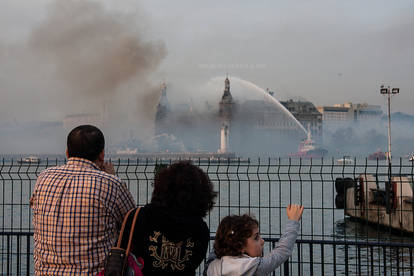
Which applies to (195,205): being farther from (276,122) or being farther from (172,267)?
(276,122)

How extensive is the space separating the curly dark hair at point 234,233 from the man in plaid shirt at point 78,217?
0.62 metres

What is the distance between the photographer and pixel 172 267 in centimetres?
331

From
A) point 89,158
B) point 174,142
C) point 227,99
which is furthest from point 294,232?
point 174,142

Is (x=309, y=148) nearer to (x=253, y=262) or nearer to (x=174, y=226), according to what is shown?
(x=253, y=262)

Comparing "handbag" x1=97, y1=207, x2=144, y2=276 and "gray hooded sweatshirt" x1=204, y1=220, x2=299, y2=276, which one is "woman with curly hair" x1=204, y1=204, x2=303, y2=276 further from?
"handbag" x1=97, y1=207, x2=144, y2=276

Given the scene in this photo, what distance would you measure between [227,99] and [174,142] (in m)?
26.9

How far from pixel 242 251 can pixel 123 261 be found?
768mm

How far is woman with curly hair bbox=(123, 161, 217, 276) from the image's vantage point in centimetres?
330

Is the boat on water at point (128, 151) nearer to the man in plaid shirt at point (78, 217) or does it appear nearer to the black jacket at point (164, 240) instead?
the man in plaid shirt at point (78, 217)

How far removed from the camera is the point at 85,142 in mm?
3516

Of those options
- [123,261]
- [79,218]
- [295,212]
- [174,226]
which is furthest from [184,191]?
[295,212]

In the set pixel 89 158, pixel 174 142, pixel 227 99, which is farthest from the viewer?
pixel 174 142

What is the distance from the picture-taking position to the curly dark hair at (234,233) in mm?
3455

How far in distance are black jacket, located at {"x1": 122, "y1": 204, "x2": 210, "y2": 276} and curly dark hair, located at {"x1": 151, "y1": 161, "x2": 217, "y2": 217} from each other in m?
0.07
